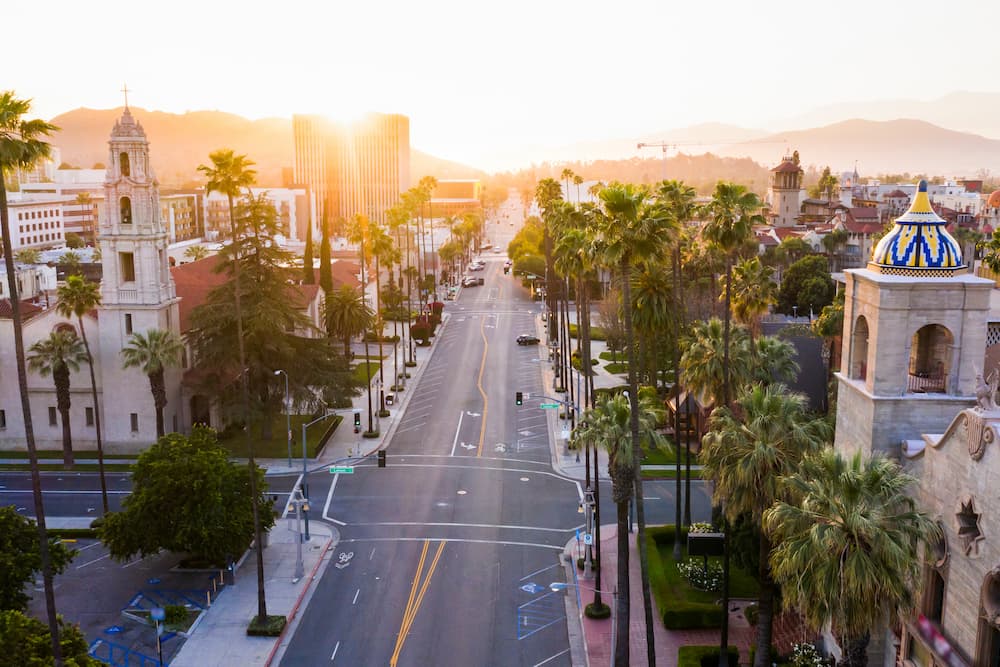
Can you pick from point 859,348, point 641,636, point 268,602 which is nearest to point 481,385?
point 268,602

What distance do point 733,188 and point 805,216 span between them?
15765 cm

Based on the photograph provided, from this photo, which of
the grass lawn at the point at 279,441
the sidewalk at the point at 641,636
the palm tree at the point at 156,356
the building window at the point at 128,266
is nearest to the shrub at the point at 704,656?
the sidewalk at the point at 641,636

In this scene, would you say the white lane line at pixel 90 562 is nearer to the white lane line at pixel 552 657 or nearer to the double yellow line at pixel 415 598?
the double yellow line at pixel 415 598

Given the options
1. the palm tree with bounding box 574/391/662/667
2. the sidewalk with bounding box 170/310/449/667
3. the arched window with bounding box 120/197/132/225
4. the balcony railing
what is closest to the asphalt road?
the sidewalk with bounding box 170/310/449/667

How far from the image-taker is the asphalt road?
36.2 meters

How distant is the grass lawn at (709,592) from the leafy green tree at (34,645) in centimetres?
2417

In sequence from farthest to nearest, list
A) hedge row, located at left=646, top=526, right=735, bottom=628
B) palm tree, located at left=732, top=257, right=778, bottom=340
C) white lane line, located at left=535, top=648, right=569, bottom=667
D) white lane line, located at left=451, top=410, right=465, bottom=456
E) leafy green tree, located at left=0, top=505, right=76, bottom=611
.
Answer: white lane line, located at left=451, top=410, right=465, bottom=456 → palm tree, located at left=732, top=257, right=778, bottom=340 → hedge row, located at left=646, top=526, right=735, bottom=628 → white lane line, located at left=535, top=648, right=569, bottom=667 → leafy green tree, located at left=0, top=505, right=76, bottom=611

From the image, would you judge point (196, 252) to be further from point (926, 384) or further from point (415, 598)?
point (926, 384)

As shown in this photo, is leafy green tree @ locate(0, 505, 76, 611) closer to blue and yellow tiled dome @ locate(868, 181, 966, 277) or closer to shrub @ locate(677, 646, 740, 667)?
shrub @ locate(677, 646, 740, 667)

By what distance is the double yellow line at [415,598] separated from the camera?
117 ft

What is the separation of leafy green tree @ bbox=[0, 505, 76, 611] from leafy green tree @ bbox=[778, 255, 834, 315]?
3458 inches

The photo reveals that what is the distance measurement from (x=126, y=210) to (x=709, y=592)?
4555 centimetres

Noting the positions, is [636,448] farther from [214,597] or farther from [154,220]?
[154,220]

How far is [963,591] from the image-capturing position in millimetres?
24438
